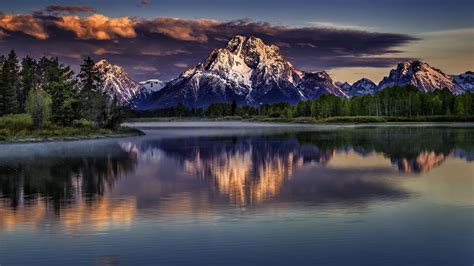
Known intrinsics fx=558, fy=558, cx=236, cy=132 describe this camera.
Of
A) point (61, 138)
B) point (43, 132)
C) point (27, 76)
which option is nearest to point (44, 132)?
point (43, 132)

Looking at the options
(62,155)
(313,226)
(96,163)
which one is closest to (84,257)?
(313,226)

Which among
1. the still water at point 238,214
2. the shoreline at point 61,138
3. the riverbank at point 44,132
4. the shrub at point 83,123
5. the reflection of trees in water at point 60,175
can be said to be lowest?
the still water at point 238,214

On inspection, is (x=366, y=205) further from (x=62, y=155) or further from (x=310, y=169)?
(x=62, y=155)

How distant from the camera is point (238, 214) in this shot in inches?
1056

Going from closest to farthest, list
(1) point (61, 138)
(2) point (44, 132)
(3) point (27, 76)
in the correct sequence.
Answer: (1) point (61, 138) < (2) point (44, 132) < (3) point (27, 76)

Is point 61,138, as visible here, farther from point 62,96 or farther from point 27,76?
point 27,76

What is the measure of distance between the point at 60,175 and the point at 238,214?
22.1 metres

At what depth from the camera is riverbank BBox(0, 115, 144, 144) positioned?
303 feet

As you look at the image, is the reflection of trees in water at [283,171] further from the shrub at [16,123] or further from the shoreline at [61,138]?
the shrub at [16,123]

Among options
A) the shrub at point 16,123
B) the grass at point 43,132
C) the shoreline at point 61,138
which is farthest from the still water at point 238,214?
the shrub at point 16,123

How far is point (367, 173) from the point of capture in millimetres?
44656

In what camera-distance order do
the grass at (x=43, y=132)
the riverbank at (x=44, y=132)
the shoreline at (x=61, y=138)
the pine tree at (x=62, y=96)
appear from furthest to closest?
1. the pine tree at (x=62, y=96)
2. the grass at (x=43, y=132)
3. the riverbank at (x=44, y=132)
4. the shoreline at (x=61, y=138)

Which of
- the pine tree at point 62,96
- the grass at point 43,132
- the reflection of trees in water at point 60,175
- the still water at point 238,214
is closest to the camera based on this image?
the still water at point 238,214

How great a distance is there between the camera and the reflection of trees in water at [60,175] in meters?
33.7
